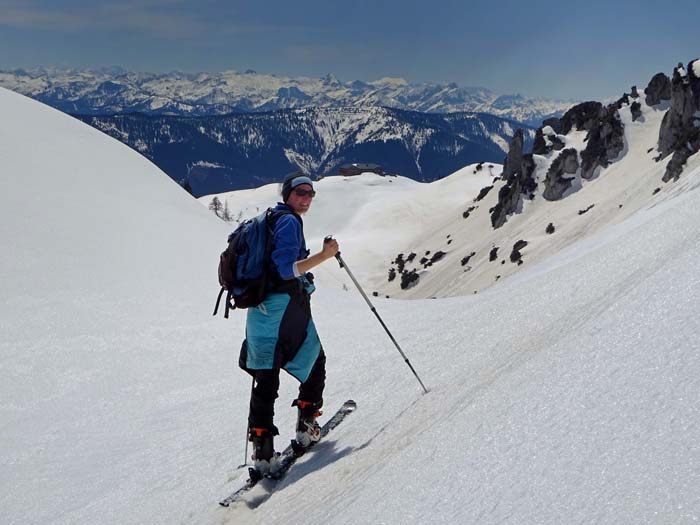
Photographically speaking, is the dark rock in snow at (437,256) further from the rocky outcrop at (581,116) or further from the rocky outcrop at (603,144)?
the rocky outcrop at (581,116)

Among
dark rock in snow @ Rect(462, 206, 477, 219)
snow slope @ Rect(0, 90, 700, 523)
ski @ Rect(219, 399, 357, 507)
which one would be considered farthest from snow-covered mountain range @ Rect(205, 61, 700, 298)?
ski @ Rect(219, 399, 357, 507)

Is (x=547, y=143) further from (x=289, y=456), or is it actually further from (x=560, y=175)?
(x=289, y=456)

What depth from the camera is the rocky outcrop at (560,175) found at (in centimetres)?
7138

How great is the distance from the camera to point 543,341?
536 centimetres

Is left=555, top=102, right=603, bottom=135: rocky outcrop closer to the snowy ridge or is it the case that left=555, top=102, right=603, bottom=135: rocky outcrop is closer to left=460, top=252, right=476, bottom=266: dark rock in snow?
the snowy ridge

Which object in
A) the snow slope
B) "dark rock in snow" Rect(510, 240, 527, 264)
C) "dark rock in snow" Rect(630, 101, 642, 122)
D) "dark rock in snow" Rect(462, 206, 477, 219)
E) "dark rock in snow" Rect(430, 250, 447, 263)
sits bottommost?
the snow slope

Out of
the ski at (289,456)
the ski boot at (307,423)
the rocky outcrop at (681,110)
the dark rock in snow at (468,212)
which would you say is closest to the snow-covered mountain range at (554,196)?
the rocky outcrop at (681,110)

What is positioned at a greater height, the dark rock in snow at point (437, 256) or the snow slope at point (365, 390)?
the dark rock in snow at point (437, 256)

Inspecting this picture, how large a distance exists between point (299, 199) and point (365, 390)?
3121 millimetres

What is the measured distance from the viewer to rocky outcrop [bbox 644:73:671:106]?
241 ft

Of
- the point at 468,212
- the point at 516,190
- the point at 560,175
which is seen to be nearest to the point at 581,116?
the point at 560,175

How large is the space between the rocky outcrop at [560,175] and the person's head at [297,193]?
70.8 meters

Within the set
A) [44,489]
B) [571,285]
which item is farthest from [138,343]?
[571,285]

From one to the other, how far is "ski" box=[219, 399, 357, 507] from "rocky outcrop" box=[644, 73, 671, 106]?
80.6 metres
